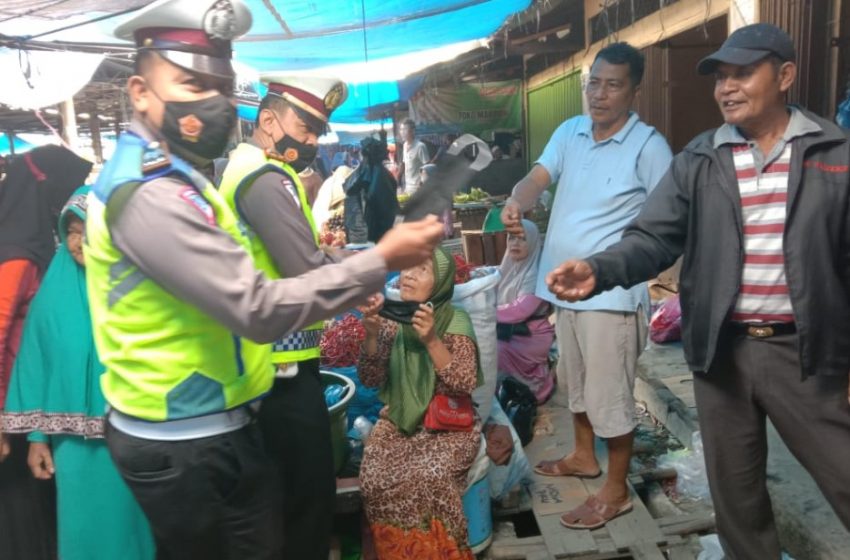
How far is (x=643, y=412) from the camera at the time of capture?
15.5 ft

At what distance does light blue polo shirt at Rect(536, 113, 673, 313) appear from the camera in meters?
3.15

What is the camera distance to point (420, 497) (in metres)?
2.92

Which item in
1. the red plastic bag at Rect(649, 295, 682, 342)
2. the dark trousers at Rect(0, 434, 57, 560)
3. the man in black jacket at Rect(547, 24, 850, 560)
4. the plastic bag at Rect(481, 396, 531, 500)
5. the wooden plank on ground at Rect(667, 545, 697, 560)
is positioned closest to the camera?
→ the man in black jacket at Rect(547, 24, 850, 560)

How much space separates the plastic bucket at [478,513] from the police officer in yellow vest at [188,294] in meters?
1.44

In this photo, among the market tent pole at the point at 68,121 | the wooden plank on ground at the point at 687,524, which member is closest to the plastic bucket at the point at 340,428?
the wooden plank on ground at the point at 687,524

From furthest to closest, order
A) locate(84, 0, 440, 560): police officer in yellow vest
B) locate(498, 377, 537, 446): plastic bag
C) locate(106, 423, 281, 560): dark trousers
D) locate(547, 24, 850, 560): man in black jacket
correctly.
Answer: locate(498, 377, 537, 446): plastic bag < locate(547, 24, 850, 560): man in black jacket < locate(106, 423, 281, 560): dark trousers < locate(84, 0, 440, 560): police officer in yellow vest

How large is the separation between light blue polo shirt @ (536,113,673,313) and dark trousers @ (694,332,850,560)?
2.59ft

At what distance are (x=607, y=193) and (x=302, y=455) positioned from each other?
1.83 metres

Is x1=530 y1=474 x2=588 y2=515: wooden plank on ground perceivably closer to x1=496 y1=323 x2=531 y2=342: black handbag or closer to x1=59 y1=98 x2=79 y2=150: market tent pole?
x1=496 y1=323 x2=531 y2=342: black handbag

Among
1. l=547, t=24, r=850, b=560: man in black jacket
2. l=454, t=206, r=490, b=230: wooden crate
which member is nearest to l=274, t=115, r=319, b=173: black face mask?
l=547, t=24, r=850, b=560: man in black jacket

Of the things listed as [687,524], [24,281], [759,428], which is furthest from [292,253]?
[687,524]

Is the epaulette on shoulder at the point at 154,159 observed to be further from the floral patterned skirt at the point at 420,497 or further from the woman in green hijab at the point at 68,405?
the floral patterned skirt at the point at 420,497

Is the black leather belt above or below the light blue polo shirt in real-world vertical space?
below

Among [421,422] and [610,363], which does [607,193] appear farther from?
[421,422]
